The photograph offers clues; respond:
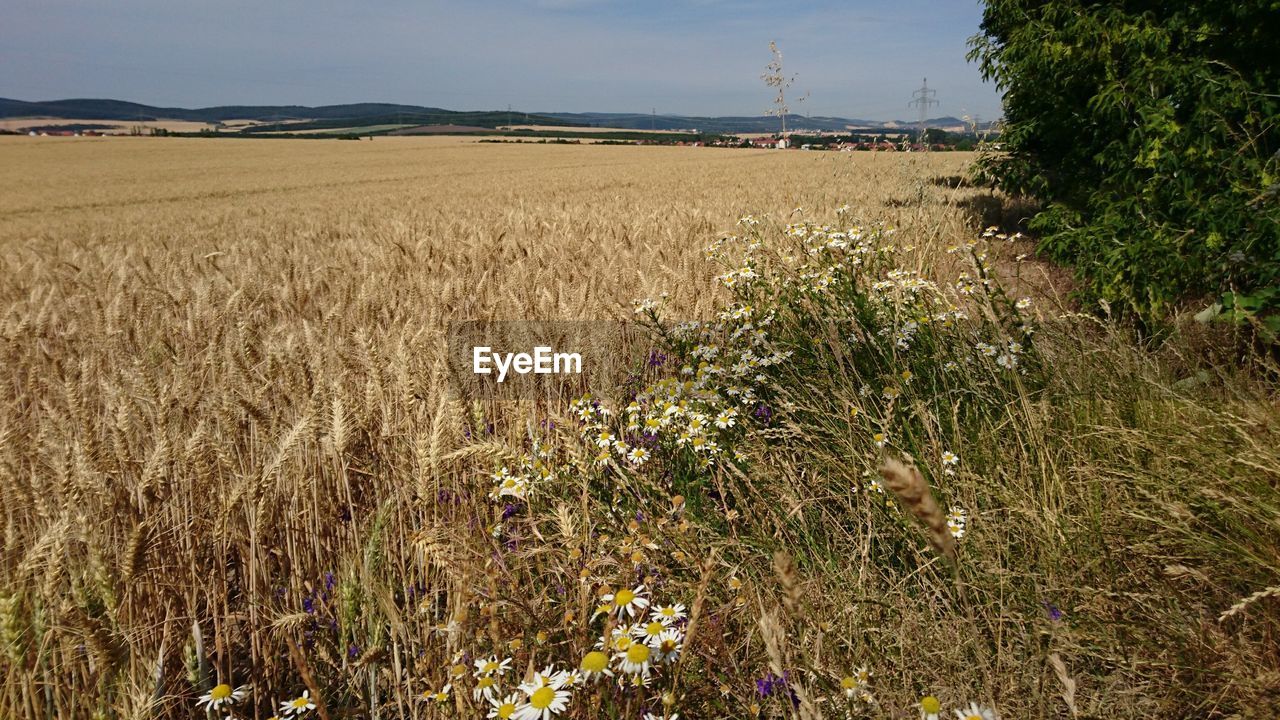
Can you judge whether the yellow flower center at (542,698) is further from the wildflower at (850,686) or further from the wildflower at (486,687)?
the wildflower at (850,686)

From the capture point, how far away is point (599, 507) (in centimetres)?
203

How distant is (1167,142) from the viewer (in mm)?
4664

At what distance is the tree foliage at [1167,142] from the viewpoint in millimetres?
3336

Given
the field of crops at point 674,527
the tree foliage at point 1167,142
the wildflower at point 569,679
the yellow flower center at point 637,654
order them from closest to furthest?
the yellow flower center at point 637,654
the wildflower at point 569,679
the field of crops at point 674,527
the tree foliage at point 1167,142

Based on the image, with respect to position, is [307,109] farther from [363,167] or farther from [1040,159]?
[1040,159]

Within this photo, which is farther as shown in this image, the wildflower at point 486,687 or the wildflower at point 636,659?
the wildflower at point 486,687

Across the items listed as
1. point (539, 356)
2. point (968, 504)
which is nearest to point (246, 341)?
point (539, 356)

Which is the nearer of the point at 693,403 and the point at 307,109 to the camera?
the point at 693,403

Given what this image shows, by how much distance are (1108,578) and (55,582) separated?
2347mm

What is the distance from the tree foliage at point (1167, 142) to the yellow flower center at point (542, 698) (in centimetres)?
246

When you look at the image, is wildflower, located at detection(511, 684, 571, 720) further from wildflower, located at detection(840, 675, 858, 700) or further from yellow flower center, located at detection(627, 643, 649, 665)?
wildflower, located at detection(840, 675, 858, 700)

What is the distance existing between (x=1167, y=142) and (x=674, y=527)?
17.1 ft

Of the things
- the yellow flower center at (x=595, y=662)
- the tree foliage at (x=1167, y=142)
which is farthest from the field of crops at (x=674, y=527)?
the tree foliage at (x=1167, y=142)

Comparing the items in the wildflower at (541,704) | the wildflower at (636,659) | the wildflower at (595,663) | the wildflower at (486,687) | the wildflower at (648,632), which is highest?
the wildflower at (636,659)
